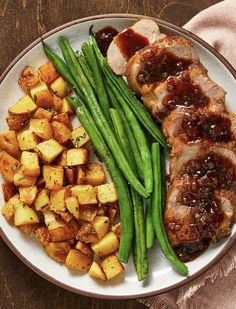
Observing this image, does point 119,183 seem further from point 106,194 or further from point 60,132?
point 60,132

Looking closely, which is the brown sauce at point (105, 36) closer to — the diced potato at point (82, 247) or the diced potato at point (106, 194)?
the diced potato at point (106, 194)

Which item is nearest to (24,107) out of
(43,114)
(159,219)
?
(43,114)

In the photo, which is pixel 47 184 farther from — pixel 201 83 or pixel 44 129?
pixel 201 83

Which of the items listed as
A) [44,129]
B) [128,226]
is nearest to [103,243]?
[128,226]

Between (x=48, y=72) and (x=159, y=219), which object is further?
(x=48, y=72)

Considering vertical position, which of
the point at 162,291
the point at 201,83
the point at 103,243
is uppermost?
the point at 201,83

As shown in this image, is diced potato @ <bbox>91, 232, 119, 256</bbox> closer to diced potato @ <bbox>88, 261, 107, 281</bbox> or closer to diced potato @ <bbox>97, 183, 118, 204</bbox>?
diced potato @ <bbox>88, 261, 107, 281</bbox>

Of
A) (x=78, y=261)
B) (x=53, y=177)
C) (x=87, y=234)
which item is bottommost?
(x=78, y=261)

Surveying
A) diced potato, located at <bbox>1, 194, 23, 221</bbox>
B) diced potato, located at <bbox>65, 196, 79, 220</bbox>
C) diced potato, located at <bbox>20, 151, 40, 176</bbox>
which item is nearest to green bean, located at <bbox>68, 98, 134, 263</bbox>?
diced potato, located at <bbox>65, 196, 79, 220</bbox>
